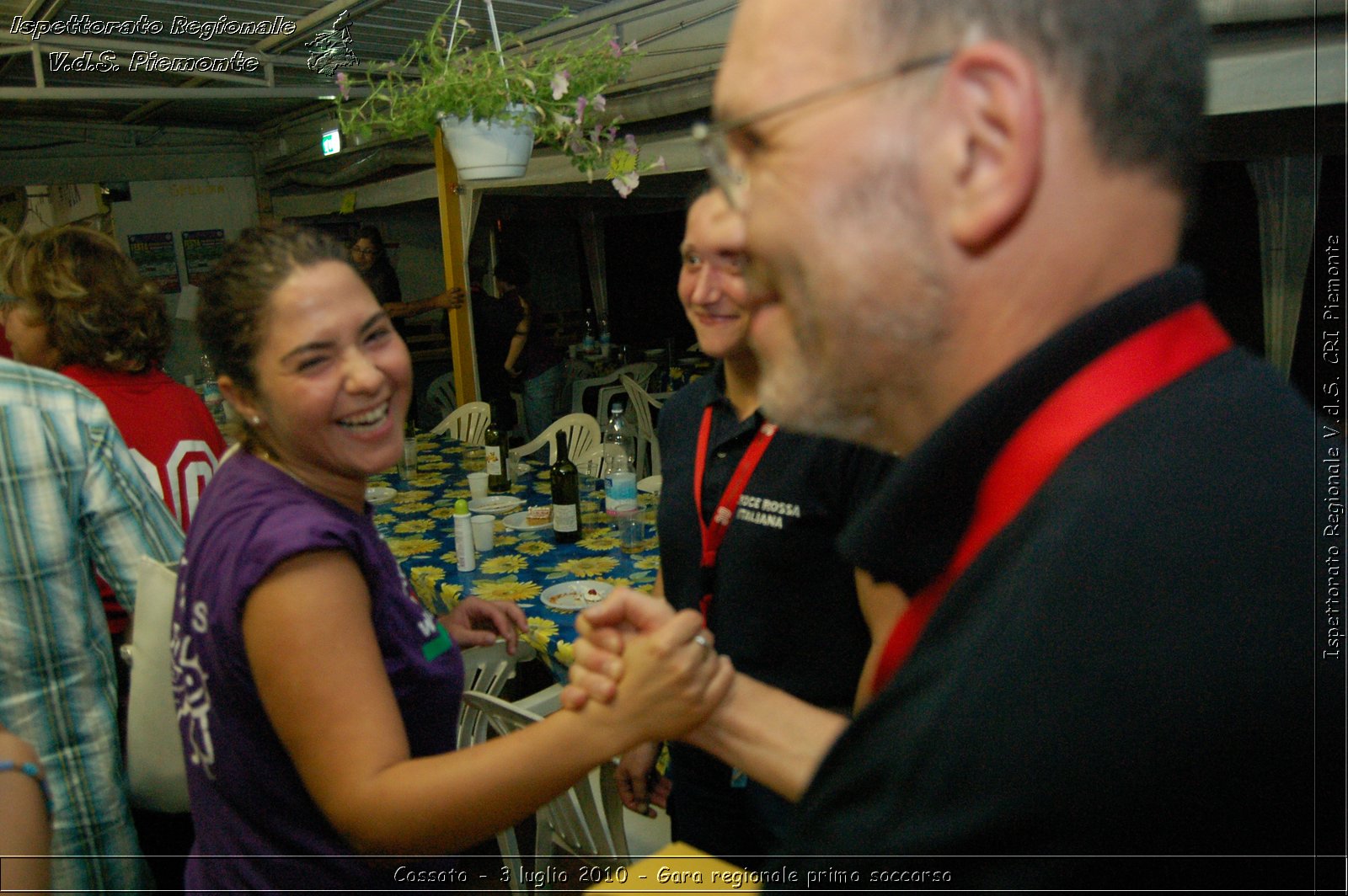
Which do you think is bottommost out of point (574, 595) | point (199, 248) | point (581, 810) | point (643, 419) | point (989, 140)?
point (581, 810)

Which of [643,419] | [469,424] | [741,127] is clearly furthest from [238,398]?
[643,419]

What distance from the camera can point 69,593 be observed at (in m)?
1.66

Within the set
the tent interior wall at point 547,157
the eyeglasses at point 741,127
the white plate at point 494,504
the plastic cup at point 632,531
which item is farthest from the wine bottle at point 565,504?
the eyeglasses at point 741,127

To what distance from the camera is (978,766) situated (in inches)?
19.7

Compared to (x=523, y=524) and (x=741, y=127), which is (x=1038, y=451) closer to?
(x=741, y=127)

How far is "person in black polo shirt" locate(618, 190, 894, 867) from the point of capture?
5.29 feet

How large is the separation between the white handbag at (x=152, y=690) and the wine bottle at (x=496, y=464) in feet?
7.97

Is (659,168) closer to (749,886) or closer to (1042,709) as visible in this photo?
(749,886)

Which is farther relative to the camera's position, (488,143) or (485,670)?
(488,143)

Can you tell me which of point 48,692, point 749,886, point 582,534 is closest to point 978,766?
point 749,886

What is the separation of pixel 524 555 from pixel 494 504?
0.68m

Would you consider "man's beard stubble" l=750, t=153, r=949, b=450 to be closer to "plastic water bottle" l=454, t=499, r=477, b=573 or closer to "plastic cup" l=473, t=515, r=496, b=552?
"plastic water bottle" l=454, t=499, r=477, b=573

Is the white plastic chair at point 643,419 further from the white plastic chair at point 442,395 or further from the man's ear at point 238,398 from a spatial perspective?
the man's ear at point 238,398

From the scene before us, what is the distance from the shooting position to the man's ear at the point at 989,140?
582mm
